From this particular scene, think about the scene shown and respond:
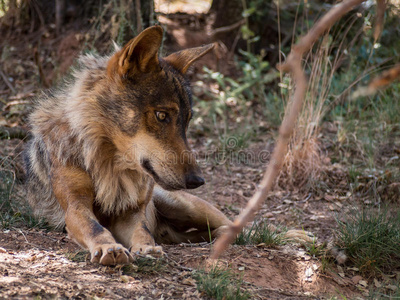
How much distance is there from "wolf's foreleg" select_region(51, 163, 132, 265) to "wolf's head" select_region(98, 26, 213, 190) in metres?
0.44

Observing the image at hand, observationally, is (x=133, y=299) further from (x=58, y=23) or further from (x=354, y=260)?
(x=58, y=23)

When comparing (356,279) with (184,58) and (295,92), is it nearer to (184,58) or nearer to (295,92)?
(184,58)

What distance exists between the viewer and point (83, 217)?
141 inches

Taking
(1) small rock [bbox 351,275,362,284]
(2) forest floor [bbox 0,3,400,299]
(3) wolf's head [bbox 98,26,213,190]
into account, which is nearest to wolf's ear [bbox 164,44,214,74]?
(3) wolf's head [bbox 98,26,213,190]

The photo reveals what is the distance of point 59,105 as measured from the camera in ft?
13.6

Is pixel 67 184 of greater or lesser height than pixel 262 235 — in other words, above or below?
above

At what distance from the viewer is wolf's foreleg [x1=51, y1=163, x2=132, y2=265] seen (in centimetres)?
313

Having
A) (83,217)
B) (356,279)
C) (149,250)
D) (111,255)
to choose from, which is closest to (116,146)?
(83,217)

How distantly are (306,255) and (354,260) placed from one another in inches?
15.4

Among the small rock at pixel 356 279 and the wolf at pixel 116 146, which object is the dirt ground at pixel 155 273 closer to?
the small rock at pixel 356 279

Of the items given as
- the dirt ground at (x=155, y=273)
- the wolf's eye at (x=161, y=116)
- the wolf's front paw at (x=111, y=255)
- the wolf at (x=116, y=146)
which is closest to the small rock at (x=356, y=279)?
the dirt ground at (x=155, y=273)

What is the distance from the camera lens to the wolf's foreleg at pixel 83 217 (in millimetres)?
3135

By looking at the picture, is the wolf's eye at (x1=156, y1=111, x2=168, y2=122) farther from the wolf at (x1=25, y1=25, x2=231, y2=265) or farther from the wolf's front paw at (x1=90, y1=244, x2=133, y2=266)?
the wolf's front paw at (x1=90, y1=244, x2=133, y2=266)

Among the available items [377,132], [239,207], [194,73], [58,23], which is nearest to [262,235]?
[239,207]
